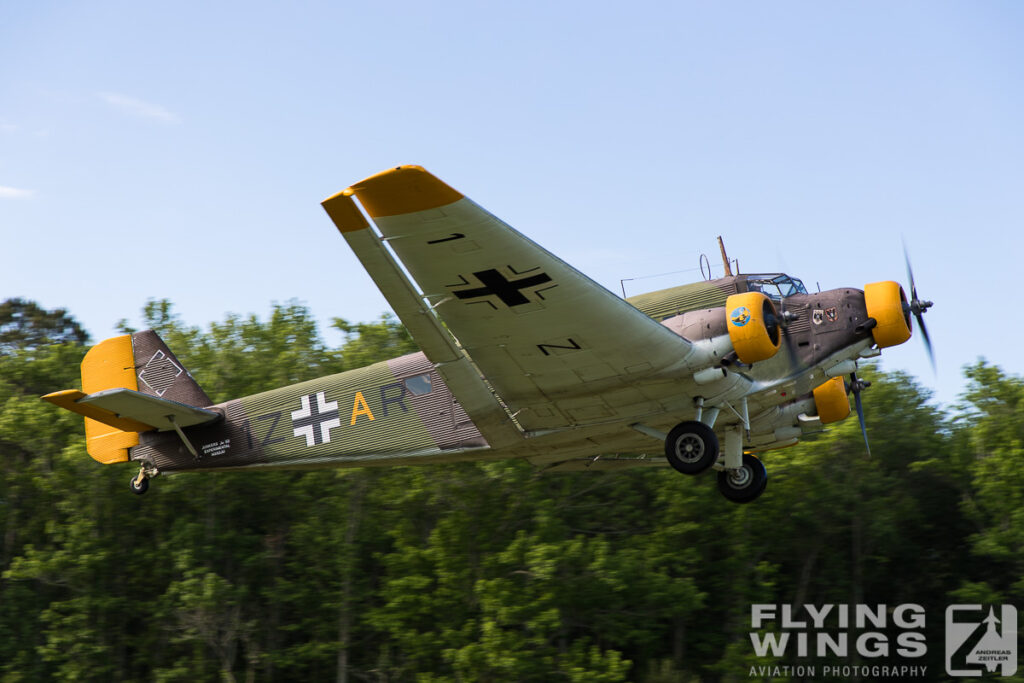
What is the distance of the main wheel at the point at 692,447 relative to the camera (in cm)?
967

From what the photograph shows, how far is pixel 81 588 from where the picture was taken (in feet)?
58.7

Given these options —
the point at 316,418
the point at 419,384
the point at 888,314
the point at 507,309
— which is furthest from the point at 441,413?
the point at 888,314

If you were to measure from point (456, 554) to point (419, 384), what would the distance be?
6.69m

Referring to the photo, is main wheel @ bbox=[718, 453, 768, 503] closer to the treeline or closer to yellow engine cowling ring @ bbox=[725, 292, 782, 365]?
yellow engine cowling ring @ bbox=[725, 292, 782, 365]

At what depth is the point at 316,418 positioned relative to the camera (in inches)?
463

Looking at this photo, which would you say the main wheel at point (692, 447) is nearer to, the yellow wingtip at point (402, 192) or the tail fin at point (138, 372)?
the yellow wingtip at point (402, 192)

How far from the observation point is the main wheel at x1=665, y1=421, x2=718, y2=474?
9.67 meters

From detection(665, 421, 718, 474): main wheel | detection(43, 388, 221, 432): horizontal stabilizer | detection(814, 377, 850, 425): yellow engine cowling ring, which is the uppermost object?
detection(43, 388, 221, 432): horizontal stabilizer

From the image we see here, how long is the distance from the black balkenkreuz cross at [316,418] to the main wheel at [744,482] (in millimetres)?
4527

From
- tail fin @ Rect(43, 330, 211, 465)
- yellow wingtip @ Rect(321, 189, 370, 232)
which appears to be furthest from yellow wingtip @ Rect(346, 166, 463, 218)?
tail fin @ Rect(43, 330, 211, 465)

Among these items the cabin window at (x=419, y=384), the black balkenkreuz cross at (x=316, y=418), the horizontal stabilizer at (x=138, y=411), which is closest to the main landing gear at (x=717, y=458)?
the cabin window at (x=419, y=384)

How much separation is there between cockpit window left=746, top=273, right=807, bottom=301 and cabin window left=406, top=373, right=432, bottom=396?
3670mm

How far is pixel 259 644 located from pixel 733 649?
8462 mm

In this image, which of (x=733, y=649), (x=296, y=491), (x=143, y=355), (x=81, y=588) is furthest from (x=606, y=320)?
(x=81, y=588)
